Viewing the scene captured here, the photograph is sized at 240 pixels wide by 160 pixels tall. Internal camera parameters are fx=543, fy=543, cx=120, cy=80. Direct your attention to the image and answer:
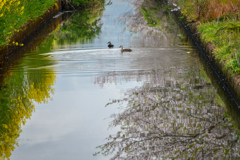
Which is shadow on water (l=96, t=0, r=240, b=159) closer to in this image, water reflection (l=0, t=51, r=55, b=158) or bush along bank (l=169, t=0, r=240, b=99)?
bush along bank (l=169, t=0, r=240, b=99)

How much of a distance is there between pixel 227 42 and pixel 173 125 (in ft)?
17.8

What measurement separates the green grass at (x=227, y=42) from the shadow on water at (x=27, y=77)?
3.78 meters

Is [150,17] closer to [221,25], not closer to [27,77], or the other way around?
[221,25]

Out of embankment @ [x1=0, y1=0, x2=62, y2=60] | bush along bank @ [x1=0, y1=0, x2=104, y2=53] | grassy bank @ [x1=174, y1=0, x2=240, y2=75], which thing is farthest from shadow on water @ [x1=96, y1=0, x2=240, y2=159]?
embankment @ [x1=0, y1=0, x2=62, y2=60]

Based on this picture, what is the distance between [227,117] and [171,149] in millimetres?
2029

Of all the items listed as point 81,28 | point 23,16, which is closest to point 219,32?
point 23,16

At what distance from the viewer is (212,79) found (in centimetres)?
1226

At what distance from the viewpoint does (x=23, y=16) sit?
61.0ft

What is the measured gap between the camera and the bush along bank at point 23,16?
14.2 metres

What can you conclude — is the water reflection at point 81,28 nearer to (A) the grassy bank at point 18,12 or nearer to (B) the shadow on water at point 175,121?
(A) the grassy bank at point 18,12

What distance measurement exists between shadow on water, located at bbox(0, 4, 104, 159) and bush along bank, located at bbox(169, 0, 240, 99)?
374cm

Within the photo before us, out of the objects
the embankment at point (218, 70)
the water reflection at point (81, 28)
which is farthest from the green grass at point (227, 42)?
the water reflection at point (81, 28)

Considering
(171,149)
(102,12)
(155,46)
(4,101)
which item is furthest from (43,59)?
(102,12)

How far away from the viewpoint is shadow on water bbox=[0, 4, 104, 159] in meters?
8.84
